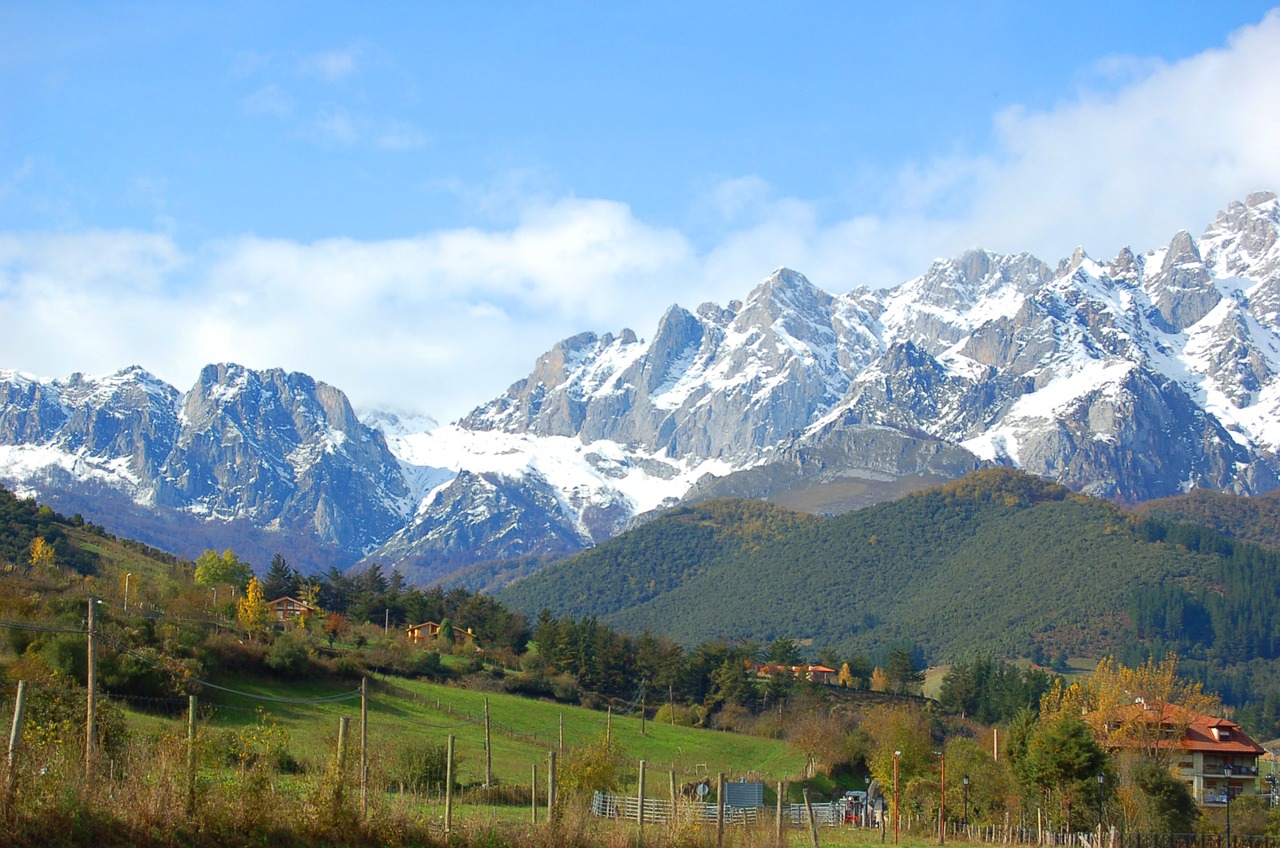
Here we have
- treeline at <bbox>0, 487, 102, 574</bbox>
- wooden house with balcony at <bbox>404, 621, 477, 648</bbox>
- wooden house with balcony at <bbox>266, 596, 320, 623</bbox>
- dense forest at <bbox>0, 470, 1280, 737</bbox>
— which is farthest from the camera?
wooden house with balcony at <bbox>404, 621, 477, 648</bbox>

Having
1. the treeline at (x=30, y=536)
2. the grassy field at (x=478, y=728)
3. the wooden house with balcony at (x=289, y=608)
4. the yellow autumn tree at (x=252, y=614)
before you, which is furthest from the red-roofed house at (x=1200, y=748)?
the treeline at (x=30, y=536)

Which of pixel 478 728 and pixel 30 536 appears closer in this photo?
pixel 478 728

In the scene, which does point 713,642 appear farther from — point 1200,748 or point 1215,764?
point 1200,748

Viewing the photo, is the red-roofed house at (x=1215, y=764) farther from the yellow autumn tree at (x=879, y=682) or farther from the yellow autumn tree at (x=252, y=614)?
the yellow autumn tree at (x=879, y=682)

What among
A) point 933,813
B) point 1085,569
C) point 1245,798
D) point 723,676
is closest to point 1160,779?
point 933,813

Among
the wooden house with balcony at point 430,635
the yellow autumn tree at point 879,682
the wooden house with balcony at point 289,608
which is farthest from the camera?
the yellow autumn tree at point 879,682

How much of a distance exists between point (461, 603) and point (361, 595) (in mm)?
11086

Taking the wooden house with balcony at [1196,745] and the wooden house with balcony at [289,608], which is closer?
the wooden house with balcony at [1196,745]

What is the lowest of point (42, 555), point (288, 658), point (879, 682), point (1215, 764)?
point (879, 682)

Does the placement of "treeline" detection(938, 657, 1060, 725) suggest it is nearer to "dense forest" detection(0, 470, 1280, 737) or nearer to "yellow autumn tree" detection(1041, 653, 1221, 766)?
"dense forest" detection(0, 470, 1280, 737)

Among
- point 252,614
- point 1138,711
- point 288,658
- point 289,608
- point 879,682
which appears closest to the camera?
point 1138,711

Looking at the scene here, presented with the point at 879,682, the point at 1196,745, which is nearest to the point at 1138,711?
the point at 1196,745

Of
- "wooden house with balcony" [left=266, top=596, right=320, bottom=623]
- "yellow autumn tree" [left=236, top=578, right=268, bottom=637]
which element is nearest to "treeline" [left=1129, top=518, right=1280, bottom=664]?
"wooden house with balcony" [left=266, top=596, right=320, bottom=623]

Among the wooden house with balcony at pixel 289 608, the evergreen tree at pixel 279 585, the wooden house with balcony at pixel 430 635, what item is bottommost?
the wooden house with balcony at pixel 430 635
